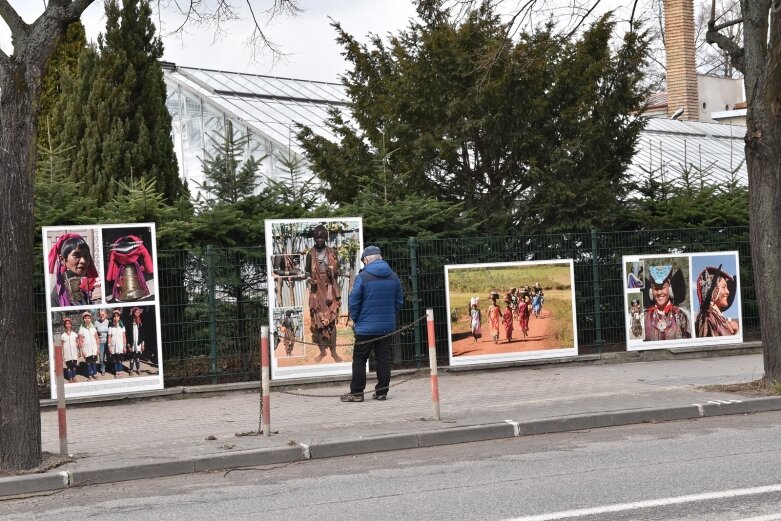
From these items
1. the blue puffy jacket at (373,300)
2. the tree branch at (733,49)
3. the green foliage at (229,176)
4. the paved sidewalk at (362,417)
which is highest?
the tree branch at (733,49)

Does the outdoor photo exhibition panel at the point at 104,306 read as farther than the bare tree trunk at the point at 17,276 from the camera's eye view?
Yes

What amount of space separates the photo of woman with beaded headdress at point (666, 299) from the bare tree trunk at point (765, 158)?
140 inches

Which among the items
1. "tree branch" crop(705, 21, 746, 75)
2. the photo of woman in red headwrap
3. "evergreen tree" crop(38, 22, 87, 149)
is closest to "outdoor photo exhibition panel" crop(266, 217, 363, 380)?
the photo of woman in red headwrap

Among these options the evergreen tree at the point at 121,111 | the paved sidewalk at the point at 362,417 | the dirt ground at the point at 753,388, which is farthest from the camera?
the evergreen tree at the point at 121,111

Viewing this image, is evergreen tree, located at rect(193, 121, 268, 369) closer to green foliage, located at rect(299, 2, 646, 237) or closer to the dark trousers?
green foliage, located at rect(299, 2, 646, 237)

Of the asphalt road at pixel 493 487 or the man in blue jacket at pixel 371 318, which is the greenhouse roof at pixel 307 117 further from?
the asphalt road at pixel 493 487

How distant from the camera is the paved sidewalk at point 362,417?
9250 mm

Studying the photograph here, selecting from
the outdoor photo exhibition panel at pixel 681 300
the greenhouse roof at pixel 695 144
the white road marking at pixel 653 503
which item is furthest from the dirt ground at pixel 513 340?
the greenhouse roof at pixel 695 144

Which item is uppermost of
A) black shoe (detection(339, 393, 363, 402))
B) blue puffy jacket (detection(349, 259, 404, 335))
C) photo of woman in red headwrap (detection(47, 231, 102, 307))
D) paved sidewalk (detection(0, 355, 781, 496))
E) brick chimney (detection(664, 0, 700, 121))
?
brick chimney (detection(664, 0, 700, 121))

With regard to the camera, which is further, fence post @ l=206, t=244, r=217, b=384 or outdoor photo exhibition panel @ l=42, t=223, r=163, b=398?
fence post @ l=206, t=244, r=217, b=384

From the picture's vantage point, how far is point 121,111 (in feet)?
61.2

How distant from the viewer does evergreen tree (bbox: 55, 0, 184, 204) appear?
18266 mm

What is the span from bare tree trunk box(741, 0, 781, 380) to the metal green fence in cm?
404

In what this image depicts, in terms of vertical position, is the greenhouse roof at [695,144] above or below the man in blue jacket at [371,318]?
above
